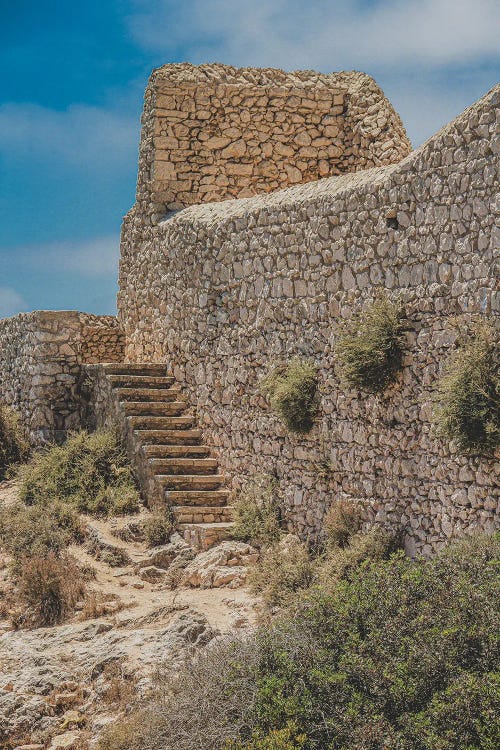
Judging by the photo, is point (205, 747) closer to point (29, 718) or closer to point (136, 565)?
point (29, 718)

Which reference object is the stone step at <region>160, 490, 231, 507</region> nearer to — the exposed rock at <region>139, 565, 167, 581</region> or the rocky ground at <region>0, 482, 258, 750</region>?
the rocky ground at <region>0, 482, 258, 750</region>

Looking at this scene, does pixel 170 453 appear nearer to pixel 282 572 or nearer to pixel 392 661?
pixel 282 572

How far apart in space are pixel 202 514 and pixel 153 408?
256 cm

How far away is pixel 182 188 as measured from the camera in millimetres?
17562

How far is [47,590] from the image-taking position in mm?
12172

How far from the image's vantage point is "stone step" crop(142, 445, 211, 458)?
1527 cm

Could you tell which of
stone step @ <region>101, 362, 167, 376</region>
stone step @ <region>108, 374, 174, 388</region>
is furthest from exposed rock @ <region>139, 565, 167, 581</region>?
stone step @ <region>101, 362, 167, 376</region>

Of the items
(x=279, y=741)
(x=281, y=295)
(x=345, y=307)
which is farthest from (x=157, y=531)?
(x=279, y=741)

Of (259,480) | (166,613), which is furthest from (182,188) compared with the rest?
(166,613)

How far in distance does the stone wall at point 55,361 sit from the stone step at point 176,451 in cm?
341

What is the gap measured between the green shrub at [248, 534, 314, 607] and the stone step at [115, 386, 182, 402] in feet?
13.7

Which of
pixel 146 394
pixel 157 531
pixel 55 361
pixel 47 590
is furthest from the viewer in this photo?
pixel 55 361

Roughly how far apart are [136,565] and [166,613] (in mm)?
2060

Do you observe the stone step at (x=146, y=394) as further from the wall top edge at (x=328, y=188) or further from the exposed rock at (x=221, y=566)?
the exposed rock at (x=221, y=566)
